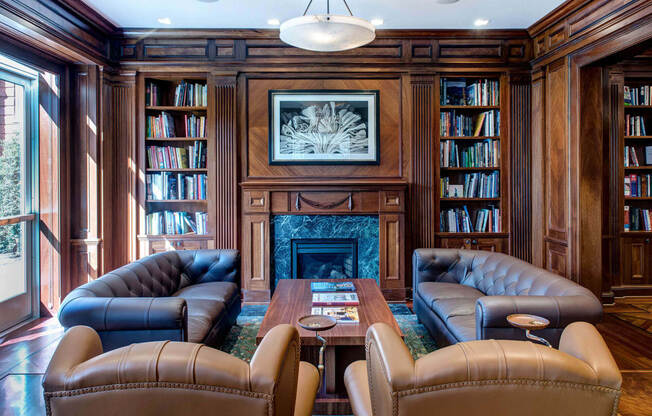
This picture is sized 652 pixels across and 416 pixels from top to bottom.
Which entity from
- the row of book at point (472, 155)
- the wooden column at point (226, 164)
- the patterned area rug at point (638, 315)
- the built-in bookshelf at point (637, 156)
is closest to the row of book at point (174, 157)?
the wooden column at point (226, 164)

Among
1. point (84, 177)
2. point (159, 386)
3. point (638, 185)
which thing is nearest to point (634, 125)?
point (638, 185)

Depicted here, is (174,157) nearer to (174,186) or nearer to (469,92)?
(174,186)

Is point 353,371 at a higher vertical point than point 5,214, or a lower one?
lower

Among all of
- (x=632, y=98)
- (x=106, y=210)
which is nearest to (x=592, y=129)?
(x=632, y=98)

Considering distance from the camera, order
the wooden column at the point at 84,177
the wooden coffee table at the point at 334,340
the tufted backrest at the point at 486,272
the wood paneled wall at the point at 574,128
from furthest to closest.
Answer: the wooden column at the point at 84,177
the wood paneled wall at the point at 574,128
the tufted backrest at the point at 486,272
the wooden coffee table at the point at 334,340

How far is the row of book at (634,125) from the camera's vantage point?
4836mm

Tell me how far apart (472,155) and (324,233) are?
1.96 meters

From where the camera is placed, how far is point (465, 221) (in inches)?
189

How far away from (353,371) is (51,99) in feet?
13.8

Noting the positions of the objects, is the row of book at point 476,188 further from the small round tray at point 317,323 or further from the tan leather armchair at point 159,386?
the tan leather armchair at point 159,386

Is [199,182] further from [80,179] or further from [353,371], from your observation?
[353,371]

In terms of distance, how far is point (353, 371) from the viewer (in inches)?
66.7

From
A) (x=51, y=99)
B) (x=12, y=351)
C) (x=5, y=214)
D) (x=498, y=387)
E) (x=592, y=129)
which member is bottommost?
(x=12, y=351)

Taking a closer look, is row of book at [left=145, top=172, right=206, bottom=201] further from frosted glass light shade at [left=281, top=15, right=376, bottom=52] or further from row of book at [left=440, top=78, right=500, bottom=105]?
row of book at [left=440, top=78, right=500, bottom=105]
